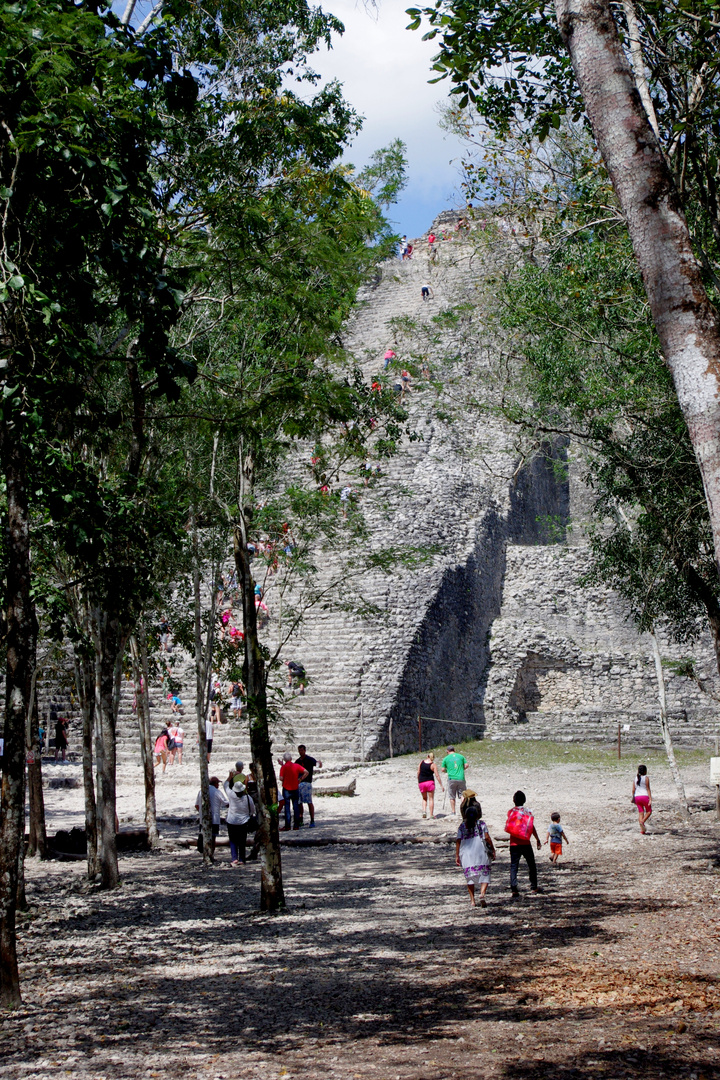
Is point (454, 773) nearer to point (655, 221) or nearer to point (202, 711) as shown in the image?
point (202, 711)

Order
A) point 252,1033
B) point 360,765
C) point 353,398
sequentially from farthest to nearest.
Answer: point 360,765, point 353,398, point 252,1033

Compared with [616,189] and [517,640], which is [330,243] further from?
[517,640]

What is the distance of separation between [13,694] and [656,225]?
4.09 meters

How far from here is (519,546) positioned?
27.1 meters

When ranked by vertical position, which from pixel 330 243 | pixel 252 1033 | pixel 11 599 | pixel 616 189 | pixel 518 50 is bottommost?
pixel 252 1033

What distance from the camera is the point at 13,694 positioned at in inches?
216

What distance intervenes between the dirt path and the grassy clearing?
7.02 m

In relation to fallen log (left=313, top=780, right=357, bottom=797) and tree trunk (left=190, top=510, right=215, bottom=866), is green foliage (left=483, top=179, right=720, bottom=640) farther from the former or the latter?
fallen log (left=313, top=780, right=357, bottom=797)

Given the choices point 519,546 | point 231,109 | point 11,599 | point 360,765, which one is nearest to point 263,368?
point 231,109

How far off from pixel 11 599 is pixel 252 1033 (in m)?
2.73

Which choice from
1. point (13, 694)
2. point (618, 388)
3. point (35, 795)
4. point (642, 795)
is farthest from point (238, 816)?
point (13, 694)

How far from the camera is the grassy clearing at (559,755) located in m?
19.2

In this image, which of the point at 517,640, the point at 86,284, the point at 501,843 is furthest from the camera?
the point at 517,640

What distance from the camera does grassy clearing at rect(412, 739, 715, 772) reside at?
756 inches
